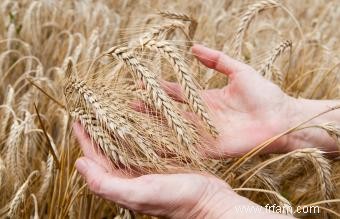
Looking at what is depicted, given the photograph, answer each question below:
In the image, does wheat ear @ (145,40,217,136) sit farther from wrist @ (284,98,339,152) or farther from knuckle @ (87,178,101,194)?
wrist @ (284,98,339,152)

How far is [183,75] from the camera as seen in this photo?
59.8 inches

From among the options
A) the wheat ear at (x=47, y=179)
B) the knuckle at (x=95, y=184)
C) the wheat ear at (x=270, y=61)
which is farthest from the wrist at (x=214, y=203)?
the wheat ear at (x=270, y=61)

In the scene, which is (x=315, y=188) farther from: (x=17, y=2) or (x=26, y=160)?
(x=17, y=2)

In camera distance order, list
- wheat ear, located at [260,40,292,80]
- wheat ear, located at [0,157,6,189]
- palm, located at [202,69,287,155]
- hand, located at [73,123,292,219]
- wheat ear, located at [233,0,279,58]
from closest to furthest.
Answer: hand, located at [73,123,292,219] → wheat ear, located at [0,157,6,189] → palm, located at [202,69,287,155] → wheat ear, located at [260,40,292,80] → wheat ear, located at [233,0,279,58]

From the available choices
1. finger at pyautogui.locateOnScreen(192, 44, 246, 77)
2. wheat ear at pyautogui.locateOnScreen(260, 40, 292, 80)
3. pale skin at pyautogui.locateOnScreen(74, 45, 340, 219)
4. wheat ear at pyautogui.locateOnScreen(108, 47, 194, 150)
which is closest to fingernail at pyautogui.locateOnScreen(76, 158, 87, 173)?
pale skin at pyautogui.locateOnScreen(74, 45, 340, 219)

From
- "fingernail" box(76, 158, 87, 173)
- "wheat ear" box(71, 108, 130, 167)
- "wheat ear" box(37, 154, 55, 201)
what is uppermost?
"wheat ear" box(71, 108, 130, 167)

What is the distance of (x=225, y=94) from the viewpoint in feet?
6.79

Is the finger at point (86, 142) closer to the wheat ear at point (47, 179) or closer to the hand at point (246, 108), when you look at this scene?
the wheat ear at point (47, 179)

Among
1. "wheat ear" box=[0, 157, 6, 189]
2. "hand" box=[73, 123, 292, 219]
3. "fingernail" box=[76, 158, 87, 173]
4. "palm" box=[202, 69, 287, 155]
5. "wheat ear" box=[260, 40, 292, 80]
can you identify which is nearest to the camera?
"hand" box=[73, 123, 292, 219]

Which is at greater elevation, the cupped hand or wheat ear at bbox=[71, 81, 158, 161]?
wheat ear at bbox=[71, 81, 158, 161]

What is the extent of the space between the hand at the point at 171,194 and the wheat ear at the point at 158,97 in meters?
0.12

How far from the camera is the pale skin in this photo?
140cm

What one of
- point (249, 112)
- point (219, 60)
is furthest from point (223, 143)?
point (219, 60)

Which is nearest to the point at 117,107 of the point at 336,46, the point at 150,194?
the point at 150,194
